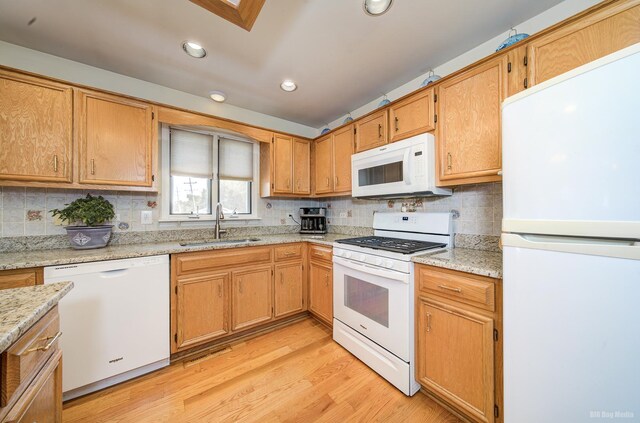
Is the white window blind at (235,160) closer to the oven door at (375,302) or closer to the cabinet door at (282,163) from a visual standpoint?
the cabinet door at (282,163)

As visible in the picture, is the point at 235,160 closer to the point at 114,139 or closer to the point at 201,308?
the point at 114,139

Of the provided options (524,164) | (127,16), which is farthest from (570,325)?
(127,16)

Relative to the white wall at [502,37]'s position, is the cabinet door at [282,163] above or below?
below

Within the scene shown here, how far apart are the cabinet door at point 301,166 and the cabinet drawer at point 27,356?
224 cm

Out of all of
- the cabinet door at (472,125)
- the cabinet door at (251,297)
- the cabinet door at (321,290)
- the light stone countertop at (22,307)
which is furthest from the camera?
the cabinet door at (321,290)

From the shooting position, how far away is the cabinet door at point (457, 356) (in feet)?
3.86

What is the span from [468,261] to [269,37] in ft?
6.52

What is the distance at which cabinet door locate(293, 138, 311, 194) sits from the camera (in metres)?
2.82

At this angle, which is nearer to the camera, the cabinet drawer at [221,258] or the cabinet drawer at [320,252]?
the cabinet drawer at [221,258]

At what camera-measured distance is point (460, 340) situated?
1.28 m

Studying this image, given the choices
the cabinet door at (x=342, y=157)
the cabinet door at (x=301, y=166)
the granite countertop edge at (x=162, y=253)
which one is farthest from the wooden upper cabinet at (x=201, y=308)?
the cabinet door at (x=342, y=157)

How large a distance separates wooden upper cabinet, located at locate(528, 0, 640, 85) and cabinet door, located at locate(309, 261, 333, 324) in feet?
6.67

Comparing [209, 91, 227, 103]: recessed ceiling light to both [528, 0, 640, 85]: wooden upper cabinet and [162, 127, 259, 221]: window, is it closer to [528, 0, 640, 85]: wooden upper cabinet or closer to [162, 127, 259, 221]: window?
[162, 127, 259, 221]: window

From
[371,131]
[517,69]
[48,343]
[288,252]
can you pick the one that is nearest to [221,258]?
[288,252]
